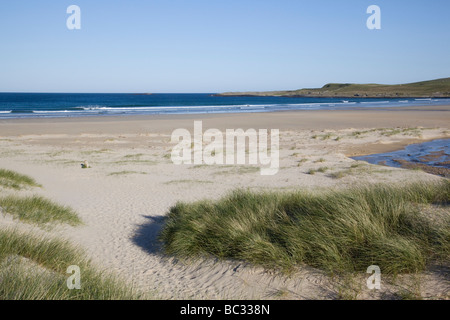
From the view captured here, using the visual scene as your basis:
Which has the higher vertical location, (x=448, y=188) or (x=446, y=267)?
(x=448, y=188)

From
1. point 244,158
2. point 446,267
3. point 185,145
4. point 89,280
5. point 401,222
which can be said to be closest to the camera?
point 89,280

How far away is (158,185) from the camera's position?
12.4 metres

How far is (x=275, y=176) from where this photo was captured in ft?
44.4

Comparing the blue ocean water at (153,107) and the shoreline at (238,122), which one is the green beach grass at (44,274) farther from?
the blue ocean water at (153,107)

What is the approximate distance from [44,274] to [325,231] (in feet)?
11.9

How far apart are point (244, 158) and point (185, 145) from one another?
5036 mm

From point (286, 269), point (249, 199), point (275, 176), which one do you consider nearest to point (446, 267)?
point (286, 269)

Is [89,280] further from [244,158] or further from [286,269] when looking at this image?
[244,158]

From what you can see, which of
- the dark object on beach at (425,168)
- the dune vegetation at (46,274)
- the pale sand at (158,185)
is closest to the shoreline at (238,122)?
the pale sand at (158,185)

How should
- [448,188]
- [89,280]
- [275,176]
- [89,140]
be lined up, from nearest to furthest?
1. [89,280]
2. [448,188]
3. [275,176]
4. [89,140]

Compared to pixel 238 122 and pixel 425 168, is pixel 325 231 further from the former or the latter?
pixel 238 122

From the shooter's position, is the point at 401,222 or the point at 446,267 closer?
the point at 446,267

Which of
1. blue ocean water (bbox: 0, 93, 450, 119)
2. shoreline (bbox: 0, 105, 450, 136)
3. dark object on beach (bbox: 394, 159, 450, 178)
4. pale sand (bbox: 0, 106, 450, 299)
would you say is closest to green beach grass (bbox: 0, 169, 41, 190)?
pale sand (bbox: 0, 106, 450, 299)

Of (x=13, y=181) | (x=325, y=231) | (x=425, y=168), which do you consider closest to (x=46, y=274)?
(x=325, y=231)
